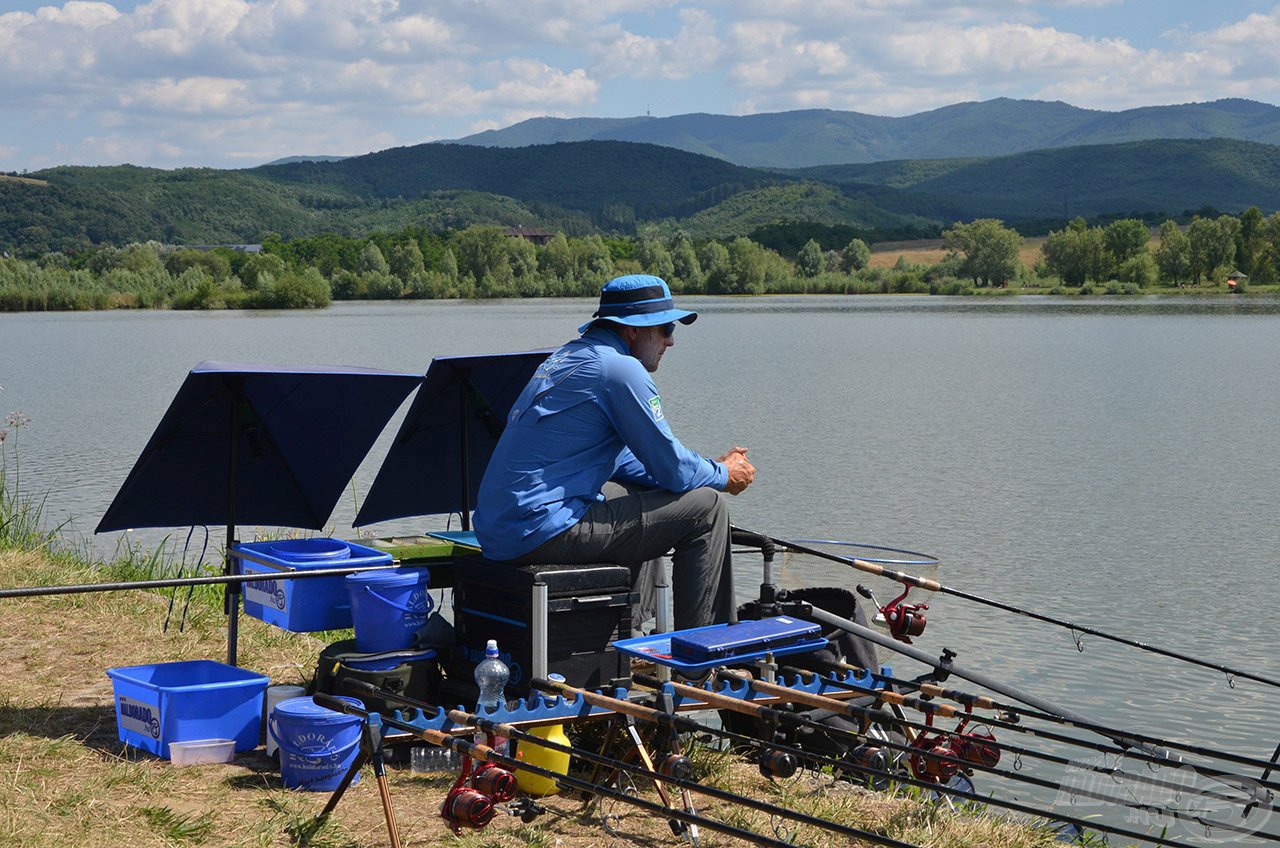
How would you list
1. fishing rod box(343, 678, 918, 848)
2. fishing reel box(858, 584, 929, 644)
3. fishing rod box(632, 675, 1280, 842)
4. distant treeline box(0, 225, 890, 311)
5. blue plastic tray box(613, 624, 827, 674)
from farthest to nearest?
distant treeline box(0, 225, 890, 311), fishing reel box(858, 584, 929, 644), blue plastic tray box(613, 624, 827, 674), fishing rod box(632, 675, 1280, 842), fishing rod box(343, 678, 918, 848)

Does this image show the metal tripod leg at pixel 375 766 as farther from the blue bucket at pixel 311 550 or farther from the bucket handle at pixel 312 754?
the blue bucket at pixel 311 550

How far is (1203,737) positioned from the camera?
694 cm

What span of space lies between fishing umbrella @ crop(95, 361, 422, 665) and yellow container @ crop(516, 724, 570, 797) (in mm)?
1488

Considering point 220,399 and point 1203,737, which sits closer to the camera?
point 220,399

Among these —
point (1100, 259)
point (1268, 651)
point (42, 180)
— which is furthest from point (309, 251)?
point (1268, 651)

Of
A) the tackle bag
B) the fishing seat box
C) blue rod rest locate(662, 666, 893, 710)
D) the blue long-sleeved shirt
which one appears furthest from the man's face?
blue rod rest locate(662, 666, 893, 710)

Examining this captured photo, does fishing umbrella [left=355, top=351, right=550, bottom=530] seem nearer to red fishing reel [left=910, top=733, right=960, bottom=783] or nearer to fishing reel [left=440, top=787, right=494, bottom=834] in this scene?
red fishing reel [left=910, top=733, right=960, bottom=783]

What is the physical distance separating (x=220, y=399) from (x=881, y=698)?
2788mm

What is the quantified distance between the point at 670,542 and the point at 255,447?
1.84 meters

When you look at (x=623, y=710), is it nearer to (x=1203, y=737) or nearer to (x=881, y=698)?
(x=881, y=698)

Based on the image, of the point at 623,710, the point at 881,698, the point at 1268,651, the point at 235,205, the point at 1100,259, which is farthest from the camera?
the point at 235,205

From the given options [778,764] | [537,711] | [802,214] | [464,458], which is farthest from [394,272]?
[778,764]

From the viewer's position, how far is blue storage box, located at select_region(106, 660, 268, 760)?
4750mm

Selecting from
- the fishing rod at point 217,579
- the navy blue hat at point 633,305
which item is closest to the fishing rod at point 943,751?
the fishing rod at point 217,579
